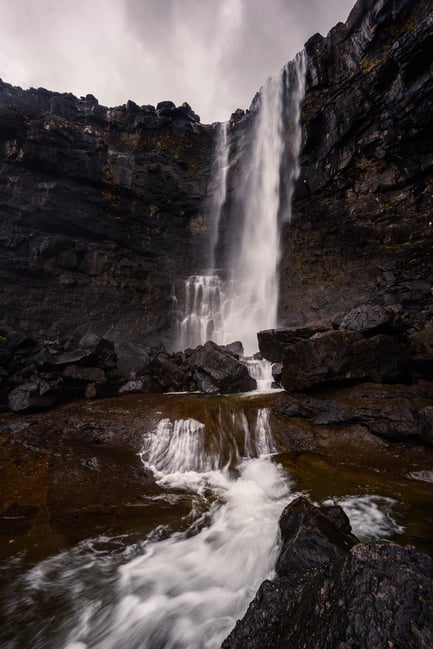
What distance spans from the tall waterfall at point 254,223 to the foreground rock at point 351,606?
63.8ft

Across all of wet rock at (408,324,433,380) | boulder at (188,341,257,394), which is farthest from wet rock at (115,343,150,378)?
wet rock at (408,324,433,380)

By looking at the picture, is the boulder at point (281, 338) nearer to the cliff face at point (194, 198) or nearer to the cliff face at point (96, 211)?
the cliff face at point (194, 198)

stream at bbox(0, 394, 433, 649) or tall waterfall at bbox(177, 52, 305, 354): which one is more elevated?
tall waterfall at bbox(177, 52, 305, 354)

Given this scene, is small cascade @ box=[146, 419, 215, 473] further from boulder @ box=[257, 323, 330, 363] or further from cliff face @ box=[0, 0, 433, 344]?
cliff face @ box=[0, 0, 433, 344]

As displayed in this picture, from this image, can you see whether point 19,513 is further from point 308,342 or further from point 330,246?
point 330,246

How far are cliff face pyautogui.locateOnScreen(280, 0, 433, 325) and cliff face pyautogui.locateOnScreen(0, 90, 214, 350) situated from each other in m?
11.2

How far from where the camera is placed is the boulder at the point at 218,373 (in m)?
11.5

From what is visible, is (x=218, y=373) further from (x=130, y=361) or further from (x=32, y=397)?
(x=32, y=397)

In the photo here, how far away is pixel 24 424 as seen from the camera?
877 centimetres

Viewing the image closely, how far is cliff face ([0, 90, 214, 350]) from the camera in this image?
2238cm

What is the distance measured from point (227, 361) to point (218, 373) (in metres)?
0.72

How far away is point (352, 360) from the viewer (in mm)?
8227

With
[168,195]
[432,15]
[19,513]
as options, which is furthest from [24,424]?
[432,15]

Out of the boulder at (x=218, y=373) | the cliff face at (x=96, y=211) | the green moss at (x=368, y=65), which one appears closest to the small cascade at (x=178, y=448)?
the boulder at (x=218, y=373)
